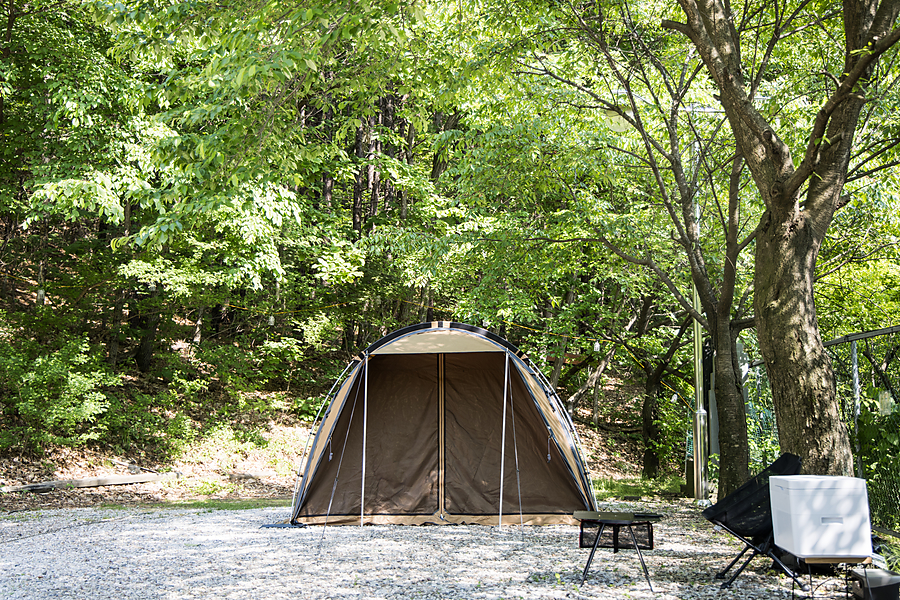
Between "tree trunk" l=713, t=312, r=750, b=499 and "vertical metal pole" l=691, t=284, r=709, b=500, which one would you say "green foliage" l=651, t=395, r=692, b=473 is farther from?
"tree trunk" l=713, t=312, r=750, b=499

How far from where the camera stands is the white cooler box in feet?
10.2

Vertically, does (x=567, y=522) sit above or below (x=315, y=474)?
below

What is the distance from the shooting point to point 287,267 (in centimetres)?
1149

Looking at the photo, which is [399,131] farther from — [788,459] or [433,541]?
[788,459]

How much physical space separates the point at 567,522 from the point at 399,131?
33.5 feet

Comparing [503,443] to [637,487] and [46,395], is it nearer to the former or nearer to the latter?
[637,487]

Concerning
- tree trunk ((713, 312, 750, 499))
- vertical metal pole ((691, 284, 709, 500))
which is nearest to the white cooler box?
tree trunk ((713, 312, 750, 499))

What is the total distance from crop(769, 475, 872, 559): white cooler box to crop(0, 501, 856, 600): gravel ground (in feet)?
1.61

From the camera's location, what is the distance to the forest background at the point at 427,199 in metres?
4.21

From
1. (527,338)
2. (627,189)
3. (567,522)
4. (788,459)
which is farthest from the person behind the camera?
(527,338)

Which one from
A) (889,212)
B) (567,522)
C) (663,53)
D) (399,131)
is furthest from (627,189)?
(399,131)

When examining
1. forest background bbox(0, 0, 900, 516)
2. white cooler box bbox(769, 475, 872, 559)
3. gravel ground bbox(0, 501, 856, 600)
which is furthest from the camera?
forest background bbox(0, 0, 900, 516)

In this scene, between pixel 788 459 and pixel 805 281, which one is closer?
pixel 788 459

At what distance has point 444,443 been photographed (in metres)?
6.35
